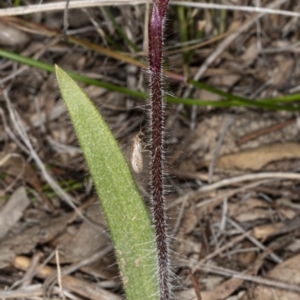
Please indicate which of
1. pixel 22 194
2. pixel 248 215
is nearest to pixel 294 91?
pixel 248 215

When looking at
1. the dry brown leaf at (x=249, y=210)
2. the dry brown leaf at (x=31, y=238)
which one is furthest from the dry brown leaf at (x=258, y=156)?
the dry brown leaf at (x=31, y=238)

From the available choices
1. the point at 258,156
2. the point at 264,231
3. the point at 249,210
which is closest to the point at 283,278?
the point at 264,231

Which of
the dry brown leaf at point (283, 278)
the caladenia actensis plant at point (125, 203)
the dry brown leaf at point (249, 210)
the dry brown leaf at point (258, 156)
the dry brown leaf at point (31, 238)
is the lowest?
the dry brown leaf at point (283, 278)

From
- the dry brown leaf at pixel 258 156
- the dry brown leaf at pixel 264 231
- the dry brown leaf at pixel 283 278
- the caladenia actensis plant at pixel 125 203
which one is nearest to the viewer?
the caladenia actensis plant at pixel 125 203

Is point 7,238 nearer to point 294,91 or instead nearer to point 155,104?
point 155,104

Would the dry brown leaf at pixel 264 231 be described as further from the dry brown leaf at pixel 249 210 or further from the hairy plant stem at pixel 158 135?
the hairy plant stem at pixel 158 135

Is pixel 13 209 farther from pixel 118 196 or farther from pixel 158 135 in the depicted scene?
pixel 158 135

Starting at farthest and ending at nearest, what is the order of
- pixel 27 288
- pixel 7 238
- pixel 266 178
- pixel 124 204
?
pixel 266 178, pixel 7 238, pixel 27 288, pixel 124 204
